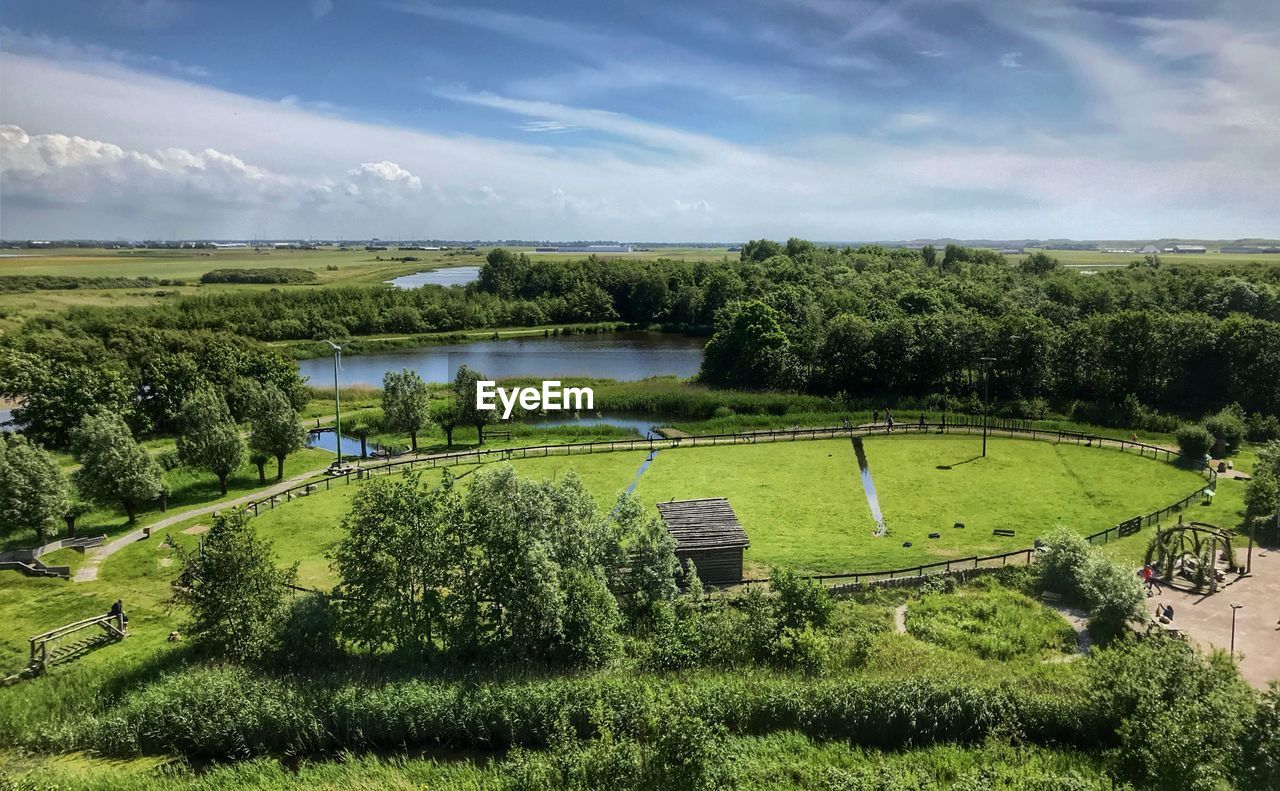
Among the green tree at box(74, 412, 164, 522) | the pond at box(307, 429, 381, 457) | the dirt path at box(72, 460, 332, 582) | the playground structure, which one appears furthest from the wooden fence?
the pond at box(307, 429, 381, 457)

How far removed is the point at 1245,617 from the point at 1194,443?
60.0 ft

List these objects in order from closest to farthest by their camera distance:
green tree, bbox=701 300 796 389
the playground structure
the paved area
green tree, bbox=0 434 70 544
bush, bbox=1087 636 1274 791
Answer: bush, bbox=1087 636 1274 791 < the paved area < the playground structure < green tree, bbox=0 434 70 544 < green tree, bbox=701 300 796 389

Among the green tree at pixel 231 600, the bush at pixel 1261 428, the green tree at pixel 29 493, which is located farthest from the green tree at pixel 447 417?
the bush at pixel 1261 428

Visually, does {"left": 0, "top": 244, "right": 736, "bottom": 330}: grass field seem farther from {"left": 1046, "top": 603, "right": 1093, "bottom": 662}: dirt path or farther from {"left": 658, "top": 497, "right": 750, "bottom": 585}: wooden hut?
{"left": 1046, "top": 603, "right": 1093, "bottom": 662}: dirt path

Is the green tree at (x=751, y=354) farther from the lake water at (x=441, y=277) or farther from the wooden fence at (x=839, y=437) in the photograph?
the lake water at (x=441, y=277)

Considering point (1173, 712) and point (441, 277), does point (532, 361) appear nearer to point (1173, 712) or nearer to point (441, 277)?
point (1173, 712)

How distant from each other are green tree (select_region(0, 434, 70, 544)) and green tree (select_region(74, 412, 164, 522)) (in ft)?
3.86

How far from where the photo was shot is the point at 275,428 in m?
32.2

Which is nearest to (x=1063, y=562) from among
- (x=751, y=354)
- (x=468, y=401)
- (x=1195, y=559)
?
(x=1195, y=559)

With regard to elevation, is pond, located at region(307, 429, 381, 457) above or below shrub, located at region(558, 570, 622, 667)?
below

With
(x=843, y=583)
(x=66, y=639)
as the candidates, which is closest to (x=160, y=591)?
(x=66, y=639)

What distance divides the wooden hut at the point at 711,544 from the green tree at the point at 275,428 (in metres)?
19.7

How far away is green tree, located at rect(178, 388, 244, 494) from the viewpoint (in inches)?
1190

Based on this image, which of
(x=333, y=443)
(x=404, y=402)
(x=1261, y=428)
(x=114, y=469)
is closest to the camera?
(x=114, y=469)
